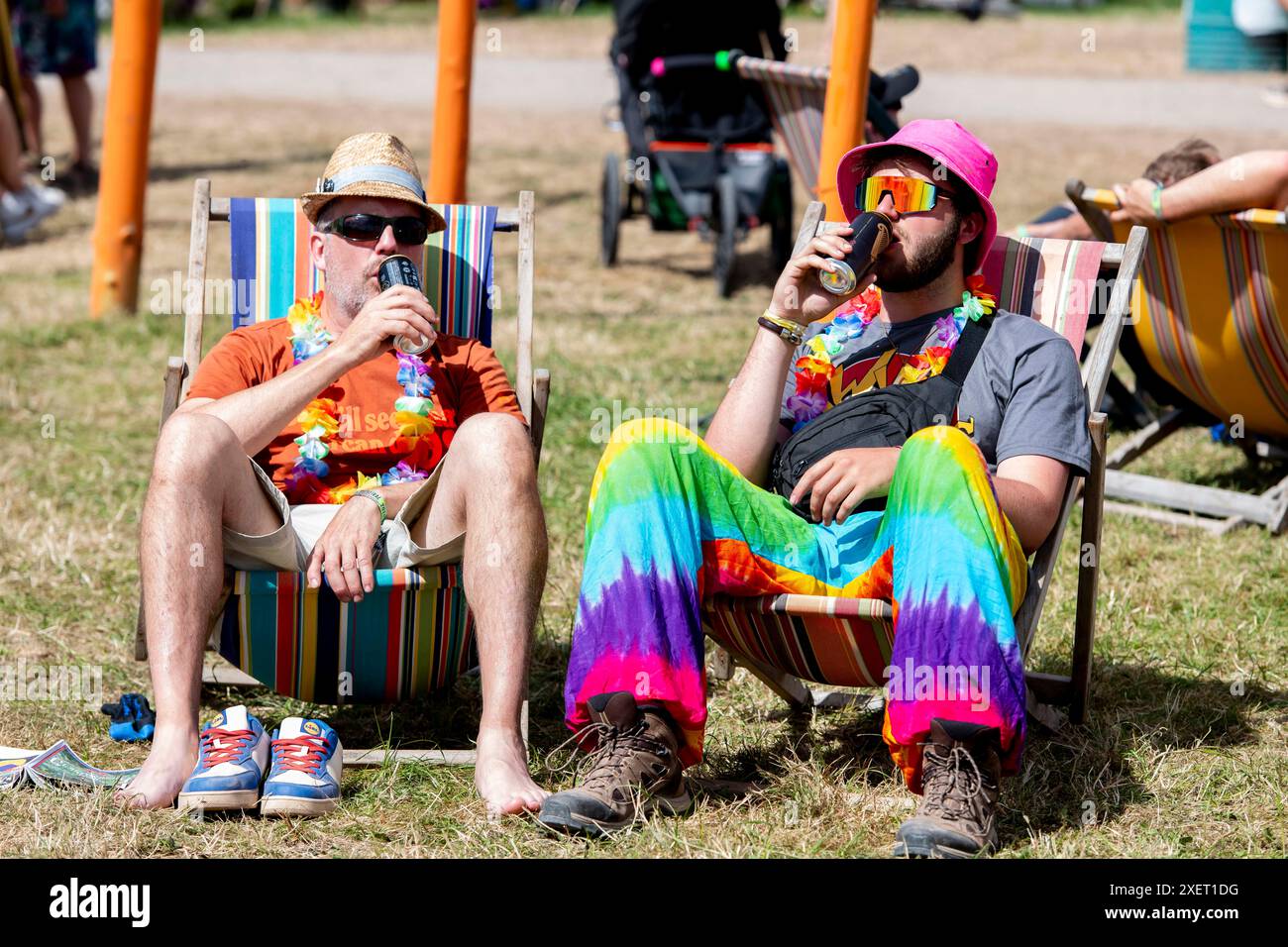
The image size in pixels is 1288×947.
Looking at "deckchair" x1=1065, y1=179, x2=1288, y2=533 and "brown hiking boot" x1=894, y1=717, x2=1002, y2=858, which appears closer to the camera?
"brown hiking boot" x1=894, y1=717, x2=1002, y2=858

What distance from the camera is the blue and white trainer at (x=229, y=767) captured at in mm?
3180

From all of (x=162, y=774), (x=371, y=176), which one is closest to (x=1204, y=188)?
(x=371, y=176)

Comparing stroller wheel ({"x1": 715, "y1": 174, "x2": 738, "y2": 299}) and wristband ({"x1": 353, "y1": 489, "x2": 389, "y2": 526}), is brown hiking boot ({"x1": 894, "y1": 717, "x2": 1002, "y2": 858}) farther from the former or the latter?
stroller wheel ({"x1": 715, "y1": 174, "x2": 738, "y2": 299})

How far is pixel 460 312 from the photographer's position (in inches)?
167

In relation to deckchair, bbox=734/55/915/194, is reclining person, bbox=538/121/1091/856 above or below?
below

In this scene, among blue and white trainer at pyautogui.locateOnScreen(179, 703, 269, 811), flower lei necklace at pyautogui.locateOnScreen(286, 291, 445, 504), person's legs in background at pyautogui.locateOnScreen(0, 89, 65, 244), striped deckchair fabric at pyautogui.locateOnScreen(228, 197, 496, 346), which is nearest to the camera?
blue and white trainer at pyautogui.locateOnScreen(179, 703, 269, 811)

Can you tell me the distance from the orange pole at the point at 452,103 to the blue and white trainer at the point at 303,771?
3.44 meters

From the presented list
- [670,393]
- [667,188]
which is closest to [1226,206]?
[670,393]

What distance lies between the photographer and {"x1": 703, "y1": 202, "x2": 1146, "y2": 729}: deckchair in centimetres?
320

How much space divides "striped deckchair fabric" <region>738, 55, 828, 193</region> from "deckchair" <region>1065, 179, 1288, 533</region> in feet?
6.93

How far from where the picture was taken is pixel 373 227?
12.5 feet

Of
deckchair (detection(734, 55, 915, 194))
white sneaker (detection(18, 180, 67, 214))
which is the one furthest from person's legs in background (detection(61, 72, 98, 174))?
deckchair (detection(734, 55, 915, 194))
